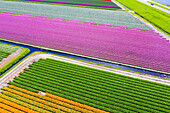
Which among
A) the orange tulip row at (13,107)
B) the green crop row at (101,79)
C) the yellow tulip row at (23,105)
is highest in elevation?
the green crop row at (101,79)

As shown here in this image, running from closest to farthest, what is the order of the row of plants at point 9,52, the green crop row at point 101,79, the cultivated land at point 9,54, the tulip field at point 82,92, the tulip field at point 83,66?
the tulip field at point 82,92, the tulip field at point 83,66, the green crop row at point 101,79, the row of plants at point 9,52, the cultivated land at point 9,54

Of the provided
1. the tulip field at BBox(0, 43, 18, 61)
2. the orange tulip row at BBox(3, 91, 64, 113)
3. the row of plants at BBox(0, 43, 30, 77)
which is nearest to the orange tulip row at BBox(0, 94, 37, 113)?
the orange tulip row at BBox(3, 91, 64, 113)

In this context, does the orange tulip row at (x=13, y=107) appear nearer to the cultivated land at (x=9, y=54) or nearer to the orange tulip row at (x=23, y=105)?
the orange tulip row at (x=23, y=105)

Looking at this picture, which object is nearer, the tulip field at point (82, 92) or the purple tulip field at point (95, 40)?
the tulip field at point (82, 92)

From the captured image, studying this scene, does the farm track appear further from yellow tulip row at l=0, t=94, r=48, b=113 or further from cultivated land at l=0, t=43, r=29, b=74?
yellow tulip row at l=0, t=94, r=48, b=113

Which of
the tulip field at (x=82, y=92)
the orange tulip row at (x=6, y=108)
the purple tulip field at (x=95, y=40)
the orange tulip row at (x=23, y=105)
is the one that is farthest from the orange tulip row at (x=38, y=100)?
the purple tulip field at (x=95, y=40)

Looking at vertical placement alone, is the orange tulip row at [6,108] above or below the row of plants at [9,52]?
below

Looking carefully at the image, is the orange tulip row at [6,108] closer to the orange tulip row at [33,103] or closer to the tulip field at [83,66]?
the tulip field at [83,66]

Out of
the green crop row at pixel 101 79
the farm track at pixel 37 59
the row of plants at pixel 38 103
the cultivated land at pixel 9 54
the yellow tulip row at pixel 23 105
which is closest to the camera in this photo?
the yellow tulip row at pixel 23 105
